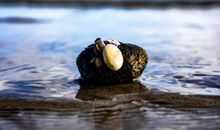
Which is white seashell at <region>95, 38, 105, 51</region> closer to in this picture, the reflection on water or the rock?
the rock

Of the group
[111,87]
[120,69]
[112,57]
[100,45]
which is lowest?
[111,87]

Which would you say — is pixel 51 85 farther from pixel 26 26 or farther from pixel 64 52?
pixel 26 26

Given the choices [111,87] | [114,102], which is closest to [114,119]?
[114,102]

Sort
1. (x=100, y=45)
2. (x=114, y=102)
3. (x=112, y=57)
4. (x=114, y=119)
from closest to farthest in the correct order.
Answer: (x=114, y=119) < (x=114, y=102) < (x=112, y=57) < (x=100, y=45)

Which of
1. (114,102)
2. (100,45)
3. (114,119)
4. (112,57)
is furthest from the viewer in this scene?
(100,45)

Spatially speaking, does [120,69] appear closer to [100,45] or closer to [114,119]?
[100,45]

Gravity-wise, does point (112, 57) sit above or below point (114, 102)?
above

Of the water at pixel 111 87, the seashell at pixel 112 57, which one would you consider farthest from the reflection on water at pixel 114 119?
the seashell at pixel 112 57

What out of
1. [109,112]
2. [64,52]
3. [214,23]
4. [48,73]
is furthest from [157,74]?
[214,23]
